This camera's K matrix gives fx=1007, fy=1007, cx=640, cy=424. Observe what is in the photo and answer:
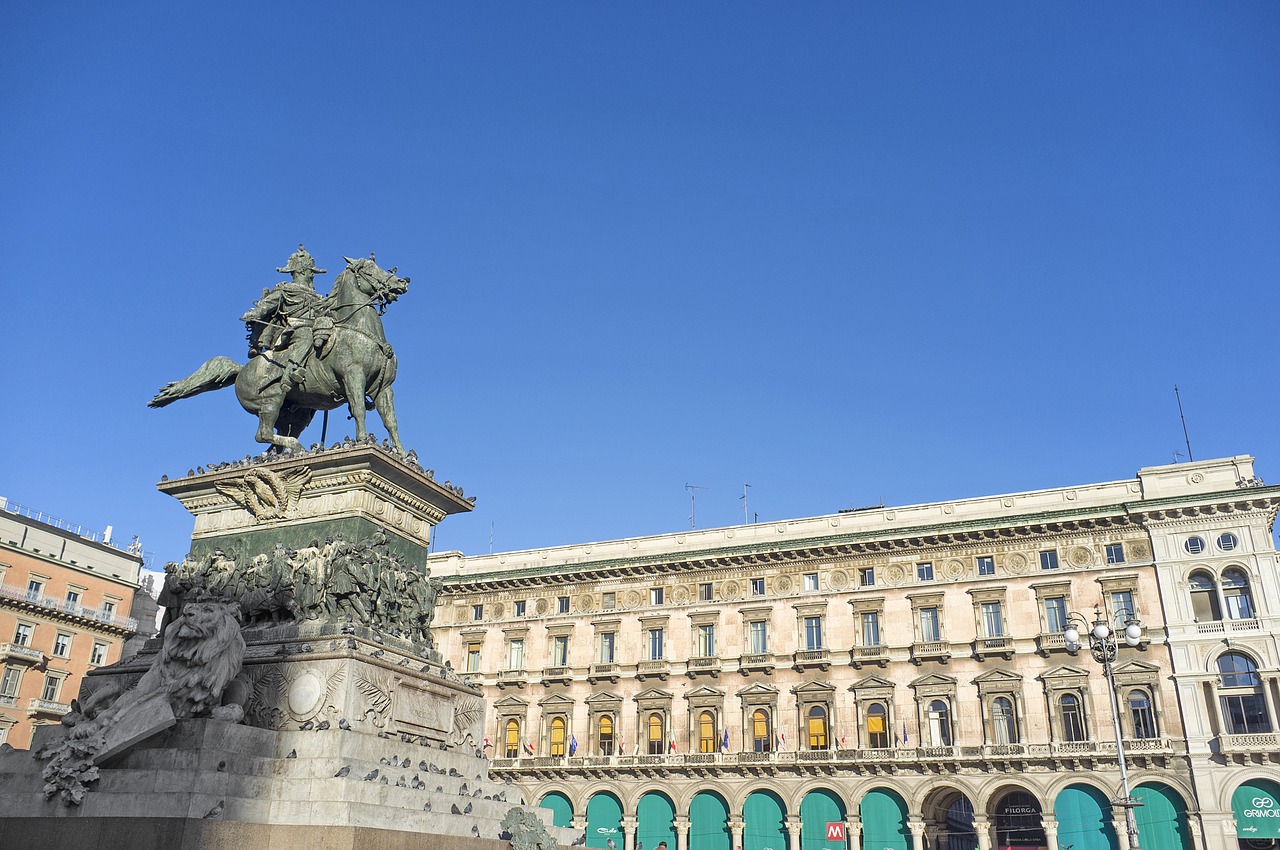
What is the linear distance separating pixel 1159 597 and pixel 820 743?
15.8 m

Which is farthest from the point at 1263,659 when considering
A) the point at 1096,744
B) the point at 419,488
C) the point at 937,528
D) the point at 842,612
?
the point at 419,488

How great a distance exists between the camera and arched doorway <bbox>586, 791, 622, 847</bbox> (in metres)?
47.5

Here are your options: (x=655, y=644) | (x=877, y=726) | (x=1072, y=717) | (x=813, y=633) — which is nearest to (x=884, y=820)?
(x=877, y=726)

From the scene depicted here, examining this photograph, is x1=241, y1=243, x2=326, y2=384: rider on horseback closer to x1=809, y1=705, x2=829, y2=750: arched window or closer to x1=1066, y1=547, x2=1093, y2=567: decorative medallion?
x1=809, y1=705, x2=829, y2=750: arched window

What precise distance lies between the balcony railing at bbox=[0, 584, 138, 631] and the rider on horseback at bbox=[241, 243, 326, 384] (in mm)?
38349

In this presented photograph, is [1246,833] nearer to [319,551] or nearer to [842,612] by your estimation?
[842,612]

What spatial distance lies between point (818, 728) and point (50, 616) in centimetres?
3697

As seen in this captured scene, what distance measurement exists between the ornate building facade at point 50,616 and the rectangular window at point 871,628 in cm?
3716

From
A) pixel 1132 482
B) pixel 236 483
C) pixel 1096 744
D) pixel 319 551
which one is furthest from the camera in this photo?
pixel 1132 482

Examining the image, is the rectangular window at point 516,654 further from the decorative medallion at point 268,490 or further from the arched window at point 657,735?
the decorative medallion at point 268,490

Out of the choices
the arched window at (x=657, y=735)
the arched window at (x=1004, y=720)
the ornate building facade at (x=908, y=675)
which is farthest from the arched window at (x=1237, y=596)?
the arched window at (x=657, y=735)

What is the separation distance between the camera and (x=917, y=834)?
4212cm

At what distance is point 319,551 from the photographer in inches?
541

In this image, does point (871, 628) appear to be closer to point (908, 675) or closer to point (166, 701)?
point (908, 675)
